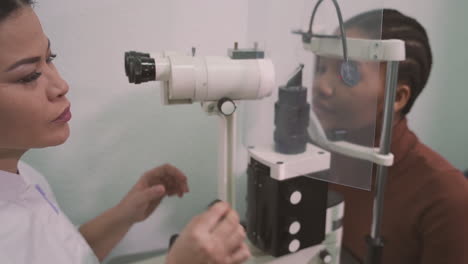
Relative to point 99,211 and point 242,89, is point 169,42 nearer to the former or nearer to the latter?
point 242,89

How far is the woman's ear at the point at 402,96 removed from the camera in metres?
0.96

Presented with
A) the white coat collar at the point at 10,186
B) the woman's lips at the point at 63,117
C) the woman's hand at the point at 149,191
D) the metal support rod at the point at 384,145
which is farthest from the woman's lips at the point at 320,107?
the white coat collar at the point at 10,186

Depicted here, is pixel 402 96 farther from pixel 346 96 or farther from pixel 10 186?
pixel 10 186

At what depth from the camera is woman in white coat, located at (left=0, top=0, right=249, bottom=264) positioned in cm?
53

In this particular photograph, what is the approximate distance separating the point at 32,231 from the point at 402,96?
35.6 inches

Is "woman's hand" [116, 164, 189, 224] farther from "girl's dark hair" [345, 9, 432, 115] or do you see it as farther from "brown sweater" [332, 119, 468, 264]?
"girl's dark hair" [345, 9, 432, 115]

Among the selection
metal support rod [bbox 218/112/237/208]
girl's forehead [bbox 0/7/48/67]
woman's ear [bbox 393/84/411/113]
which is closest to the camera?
girl's forehead [bbox 0/7/48/67]

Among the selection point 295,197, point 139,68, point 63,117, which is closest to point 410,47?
point 295,197

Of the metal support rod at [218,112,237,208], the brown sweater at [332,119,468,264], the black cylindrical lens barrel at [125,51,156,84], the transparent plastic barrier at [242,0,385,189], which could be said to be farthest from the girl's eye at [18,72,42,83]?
the brown sweater at [332,119,468,264]

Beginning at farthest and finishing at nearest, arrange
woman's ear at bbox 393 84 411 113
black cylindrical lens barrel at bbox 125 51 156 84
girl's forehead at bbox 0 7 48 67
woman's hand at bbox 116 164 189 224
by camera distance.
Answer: woman's ear at bbox 393 84 411 113 → woman's hand at bbox 116 164 189 224 → black cylindrical lens barrel at bbox 125 51 156 84 → girl's forehead at bbox 0 7 48 67

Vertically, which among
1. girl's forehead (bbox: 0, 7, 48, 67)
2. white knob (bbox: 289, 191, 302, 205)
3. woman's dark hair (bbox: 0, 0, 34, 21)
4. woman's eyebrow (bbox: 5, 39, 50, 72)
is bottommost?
white knob (bbox: 289, 191, 302, 205)

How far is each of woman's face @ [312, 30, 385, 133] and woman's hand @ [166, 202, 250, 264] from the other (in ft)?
0.99

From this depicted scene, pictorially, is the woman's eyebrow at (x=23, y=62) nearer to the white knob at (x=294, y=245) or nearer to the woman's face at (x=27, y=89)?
the woman's face at (x=27, y=89)

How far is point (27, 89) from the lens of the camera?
0.54m
